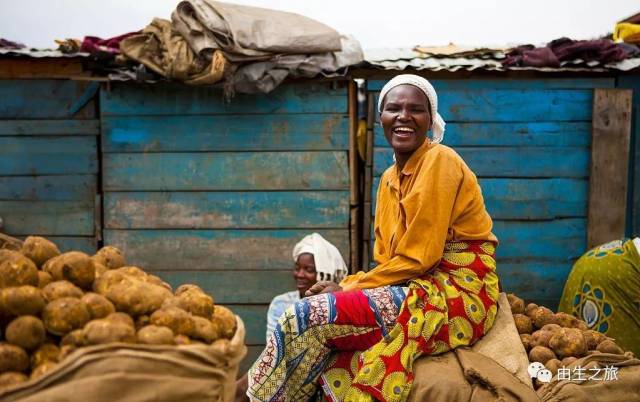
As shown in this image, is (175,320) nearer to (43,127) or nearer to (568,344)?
(568,344)

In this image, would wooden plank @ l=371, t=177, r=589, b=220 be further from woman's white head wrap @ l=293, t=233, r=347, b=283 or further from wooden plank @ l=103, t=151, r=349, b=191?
woman's white head wrap @ l=293, t=233, r=347, b=283

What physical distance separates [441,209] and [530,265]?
3003 millimetres

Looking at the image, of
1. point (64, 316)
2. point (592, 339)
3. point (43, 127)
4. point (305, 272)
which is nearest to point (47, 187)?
point (43, 127)

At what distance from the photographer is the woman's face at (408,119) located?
11.7 feet

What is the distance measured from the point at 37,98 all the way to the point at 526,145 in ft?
13.0

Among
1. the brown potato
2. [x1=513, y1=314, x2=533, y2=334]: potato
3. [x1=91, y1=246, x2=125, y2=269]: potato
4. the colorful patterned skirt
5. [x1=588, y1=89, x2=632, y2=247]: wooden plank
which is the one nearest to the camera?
the brown potato

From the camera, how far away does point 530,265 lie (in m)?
5.98

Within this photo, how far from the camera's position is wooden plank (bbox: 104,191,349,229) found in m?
5.95

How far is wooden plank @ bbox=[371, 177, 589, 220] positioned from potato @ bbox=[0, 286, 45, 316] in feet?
12.6

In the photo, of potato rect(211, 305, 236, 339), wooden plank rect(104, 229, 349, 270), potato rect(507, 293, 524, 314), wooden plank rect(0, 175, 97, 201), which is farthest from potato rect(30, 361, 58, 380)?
wooden plank rect(0, 175, 97, 201)

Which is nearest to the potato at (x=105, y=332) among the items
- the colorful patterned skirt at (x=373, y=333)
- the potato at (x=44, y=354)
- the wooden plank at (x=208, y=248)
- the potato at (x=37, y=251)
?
the potato at (x=44, y=354)

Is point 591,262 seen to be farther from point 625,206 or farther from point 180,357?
point 180,357

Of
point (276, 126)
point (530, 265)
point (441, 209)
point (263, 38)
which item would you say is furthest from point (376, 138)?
point (441, 209)

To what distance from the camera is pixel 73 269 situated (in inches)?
99.0
